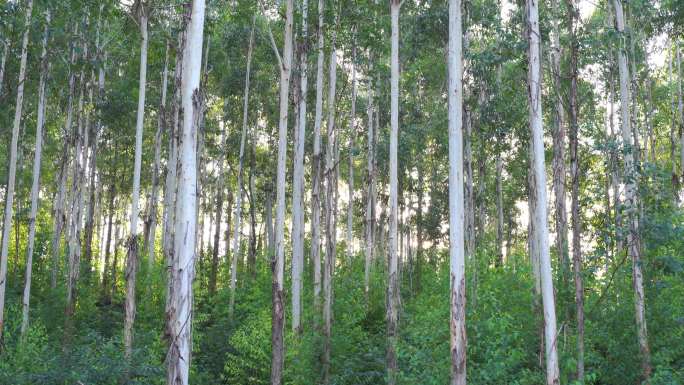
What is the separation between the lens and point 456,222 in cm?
906

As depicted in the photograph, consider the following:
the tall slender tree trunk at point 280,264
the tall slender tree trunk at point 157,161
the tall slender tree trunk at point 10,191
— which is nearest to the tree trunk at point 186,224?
the tall slender tree trunk at point 280,264

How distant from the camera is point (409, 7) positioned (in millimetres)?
19781

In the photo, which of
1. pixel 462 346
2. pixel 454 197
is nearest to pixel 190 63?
Result: pixel 454 197

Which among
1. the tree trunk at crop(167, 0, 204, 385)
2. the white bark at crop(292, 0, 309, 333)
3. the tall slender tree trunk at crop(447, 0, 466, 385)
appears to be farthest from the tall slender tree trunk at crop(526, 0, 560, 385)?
the tree trunk at crop(167, 0, 204, 385)

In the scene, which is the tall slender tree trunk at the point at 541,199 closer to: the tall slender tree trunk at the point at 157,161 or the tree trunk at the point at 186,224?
the tree trunk at the point at 186,224

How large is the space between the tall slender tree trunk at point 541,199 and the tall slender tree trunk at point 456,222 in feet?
3.73

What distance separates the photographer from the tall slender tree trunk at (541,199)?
9.02 m

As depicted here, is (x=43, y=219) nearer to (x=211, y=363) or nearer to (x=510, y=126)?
(x=211, y=363)

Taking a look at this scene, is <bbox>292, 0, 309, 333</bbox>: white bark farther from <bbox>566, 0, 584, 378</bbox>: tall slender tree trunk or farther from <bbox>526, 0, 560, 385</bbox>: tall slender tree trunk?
<bbox>566, 0, 584, 378</bbox>: tall slender tree trunk

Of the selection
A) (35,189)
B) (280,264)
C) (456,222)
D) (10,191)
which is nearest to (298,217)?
(280,264)

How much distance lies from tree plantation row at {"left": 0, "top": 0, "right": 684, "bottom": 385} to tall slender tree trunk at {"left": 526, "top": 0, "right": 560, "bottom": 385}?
3 centimetres

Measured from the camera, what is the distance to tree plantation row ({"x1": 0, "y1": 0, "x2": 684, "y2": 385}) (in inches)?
392

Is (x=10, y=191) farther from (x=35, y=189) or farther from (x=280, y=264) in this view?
(x=280, y=264)

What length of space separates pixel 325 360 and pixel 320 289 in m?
2.05
